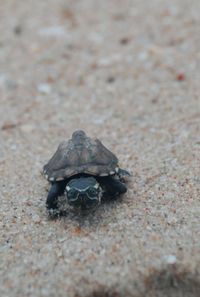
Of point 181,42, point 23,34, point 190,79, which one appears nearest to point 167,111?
point 190,79

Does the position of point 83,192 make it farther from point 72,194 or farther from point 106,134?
point 106,134

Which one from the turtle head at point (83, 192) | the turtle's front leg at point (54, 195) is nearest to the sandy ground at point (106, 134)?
the turtle's front leg at point (54, 195)

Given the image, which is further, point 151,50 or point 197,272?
point 151,50

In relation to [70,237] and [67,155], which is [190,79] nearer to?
[67,155]

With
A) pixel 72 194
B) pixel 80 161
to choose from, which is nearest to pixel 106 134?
pixel 80 161

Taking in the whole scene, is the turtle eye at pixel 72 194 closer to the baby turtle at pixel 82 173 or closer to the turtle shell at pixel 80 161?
the baby turtle at pixel 82 173

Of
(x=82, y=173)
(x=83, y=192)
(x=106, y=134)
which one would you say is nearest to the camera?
(x=83, y=192)

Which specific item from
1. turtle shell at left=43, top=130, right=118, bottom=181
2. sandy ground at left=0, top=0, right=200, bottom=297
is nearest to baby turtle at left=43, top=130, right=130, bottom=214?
turtle shell at left=43, top=130, right=118, bottom=181
